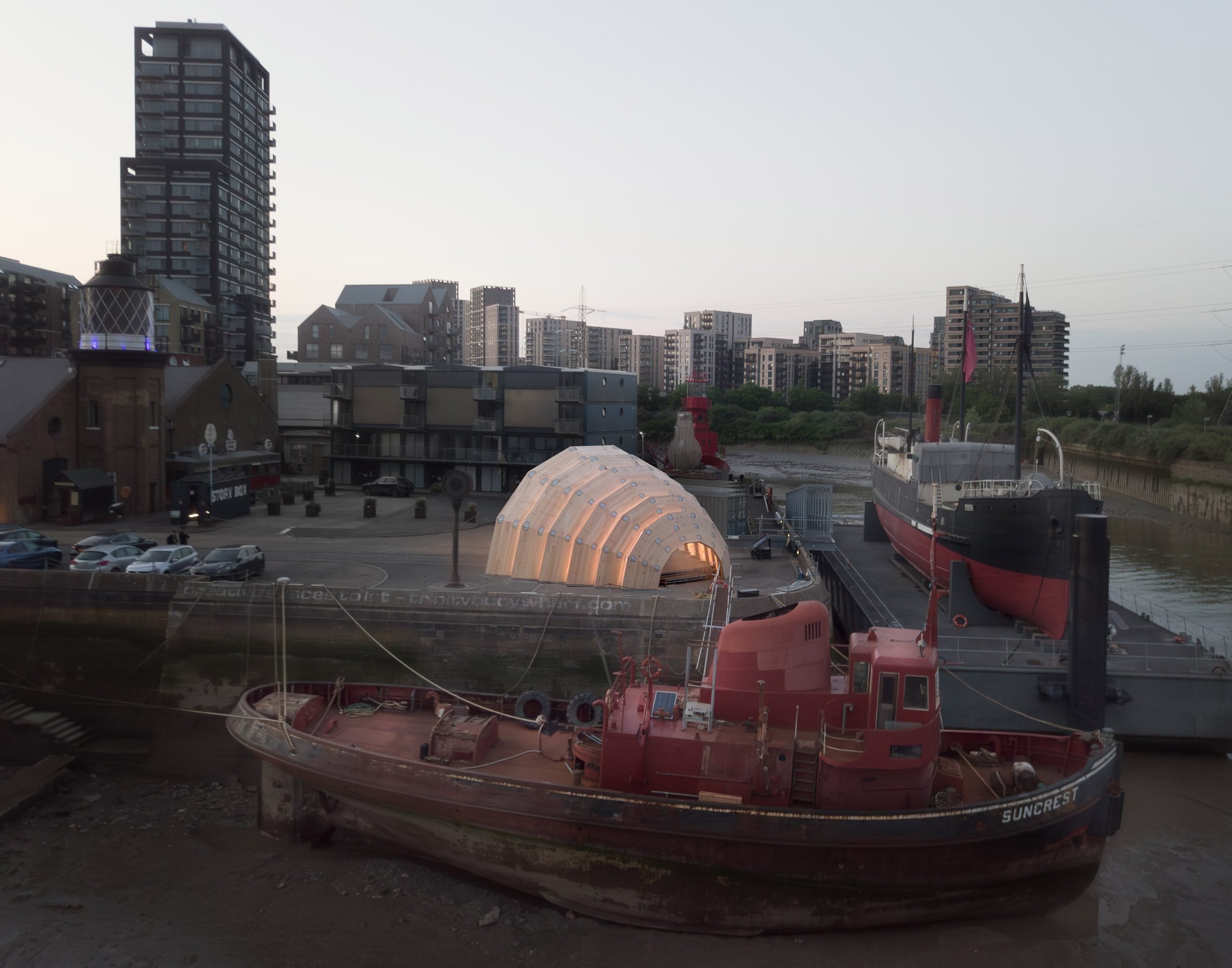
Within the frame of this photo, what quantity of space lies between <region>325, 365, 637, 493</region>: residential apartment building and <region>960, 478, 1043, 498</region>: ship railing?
22958 mm

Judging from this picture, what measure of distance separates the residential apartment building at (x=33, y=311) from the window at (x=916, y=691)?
89355 mm

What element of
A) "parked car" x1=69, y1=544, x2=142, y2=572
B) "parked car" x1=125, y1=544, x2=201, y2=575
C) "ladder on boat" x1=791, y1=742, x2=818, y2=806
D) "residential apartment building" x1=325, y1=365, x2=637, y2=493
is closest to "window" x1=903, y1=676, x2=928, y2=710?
"ladder on boat" x1=791, y1=742, x2=818, y2=806

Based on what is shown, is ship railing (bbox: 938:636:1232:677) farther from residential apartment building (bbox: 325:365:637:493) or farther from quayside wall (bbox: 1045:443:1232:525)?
quayside wall (bbox: 1045:443:1232:525)

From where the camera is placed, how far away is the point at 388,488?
4725cm

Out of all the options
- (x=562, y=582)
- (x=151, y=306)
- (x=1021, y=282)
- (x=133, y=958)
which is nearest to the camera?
(x=133, y=958)

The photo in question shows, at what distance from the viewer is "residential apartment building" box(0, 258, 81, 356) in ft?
279

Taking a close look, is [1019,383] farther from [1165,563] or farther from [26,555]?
[26,555]

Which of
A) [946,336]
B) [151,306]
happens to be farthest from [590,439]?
[946,336]

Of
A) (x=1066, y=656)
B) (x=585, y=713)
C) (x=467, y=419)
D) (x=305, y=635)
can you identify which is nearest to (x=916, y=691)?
(x=585, y=713)

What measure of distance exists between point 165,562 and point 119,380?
52.0 ft

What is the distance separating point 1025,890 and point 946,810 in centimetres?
242

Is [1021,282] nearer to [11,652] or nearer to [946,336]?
[11,652]

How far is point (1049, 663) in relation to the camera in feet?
72.1

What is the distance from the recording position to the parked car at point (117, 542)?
2747 centimetres
